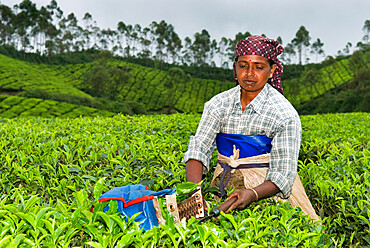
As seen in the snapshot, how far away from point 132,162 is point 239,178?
1.25 metres

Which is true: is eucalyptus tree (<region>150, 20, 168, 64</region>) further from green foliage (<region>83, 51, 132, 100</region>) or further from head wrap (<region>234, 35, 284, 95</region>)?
head wrap (<region>234, 35, 284, 95</region>)

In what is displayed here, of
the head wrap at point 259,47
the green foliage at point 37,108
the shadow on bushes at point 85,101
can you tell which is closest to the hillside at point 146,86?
the shadow on bushes at point 85,101

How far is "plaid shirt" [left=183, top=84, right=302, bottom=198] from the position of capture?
6.00 feet

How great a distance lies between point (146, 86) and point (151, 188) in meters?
42.7

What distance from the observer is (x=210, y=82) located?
50.0 metres

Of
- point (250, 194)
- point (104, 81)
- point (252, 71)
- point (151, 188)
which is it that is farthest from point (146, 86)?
point (250, 194)

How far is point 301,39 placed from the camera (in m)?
53.1

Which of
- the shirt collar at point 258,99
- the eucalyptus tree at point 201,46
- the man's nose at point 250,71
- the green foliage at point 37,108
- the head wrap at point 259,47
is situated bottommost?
the green foliage at point 37,108

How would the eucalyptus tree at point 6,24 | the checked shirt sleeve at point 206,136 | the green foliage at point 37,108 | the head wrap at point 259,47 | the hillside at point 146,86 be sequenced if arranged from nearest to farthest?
1. the head wrap at point 259,47
2. the checked shirt sleeve at point 206,136
3. the green foliage at point 37,108
4. the hillside at point 146,86
5. the eucalyptus tree at point 6,24

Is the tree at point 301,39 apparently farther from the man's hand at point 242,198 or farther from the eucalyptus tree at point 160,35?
the man's hand at point 242,198

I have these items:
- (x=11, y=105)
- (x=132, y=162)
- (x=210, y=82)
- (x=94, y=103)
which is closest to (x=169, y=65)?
(x=210, y=82)

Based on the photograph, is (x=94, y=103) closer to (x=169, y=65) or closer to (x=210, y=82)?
(x=210, y=82)

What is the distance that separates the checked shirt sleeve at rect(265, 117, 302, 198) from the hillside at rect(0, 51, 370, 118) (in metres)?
23.1

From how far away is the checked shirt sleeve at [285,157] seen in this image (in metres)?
1.80
